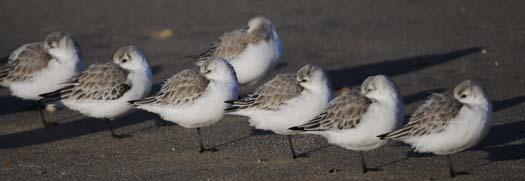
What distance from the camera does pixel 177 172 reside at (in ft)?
32.1

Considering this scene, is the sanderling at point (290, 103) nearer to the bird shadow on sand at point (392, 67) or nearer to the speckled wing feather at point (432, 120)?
the speckled wing feather at point (432, 120)

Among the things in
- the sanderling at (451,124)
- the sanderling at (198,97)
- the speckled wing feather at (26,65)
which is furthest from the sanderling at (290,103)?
the speckled wing feather at (26,65)

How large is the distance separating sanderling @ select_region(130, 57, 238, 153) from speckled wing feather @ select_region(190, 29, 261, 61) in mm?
2194

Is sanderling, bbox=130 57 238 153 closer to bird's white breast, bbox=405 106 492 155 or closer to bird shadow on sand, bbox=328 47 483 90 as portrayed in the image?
bird's white breast, bbox=405 106 492 155

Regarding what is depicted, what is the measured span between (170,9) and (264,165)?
9.26 m

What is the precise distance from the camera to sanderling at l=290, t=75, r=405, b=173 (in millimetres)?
9102

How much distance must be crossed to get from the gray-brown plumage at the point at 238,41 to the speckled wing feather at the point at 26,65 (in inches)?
88.9

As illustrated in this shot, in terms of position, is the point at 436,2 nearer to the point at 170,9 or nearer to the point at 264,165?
the point at 170,9

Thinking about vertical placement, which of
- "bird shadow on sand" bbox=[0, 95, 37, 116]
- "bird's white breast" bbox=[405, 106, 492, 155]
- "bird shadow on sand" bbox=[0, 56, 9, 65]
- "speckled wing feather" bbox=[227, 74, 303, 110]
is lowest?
"bird's white breast" bbox=[405, 106, 492, 155]

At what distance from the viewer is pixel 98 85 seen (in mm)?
11250

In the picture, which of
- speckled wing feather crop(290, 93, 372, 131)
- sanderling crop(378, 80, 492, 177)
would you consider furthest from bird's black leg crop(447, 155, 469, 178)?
speckled wing feather crop(290, 93, 372, 131)

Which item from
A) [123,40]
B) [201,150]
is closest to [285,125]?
[201,150]

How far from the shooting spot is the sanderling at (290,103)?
991 centimetres

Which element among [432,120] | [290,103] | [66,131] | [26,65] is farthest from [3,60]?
[432,120]
